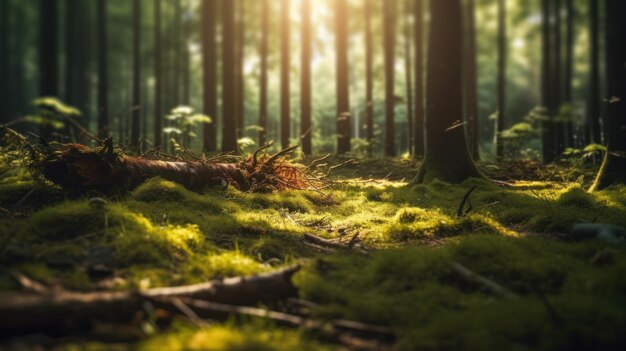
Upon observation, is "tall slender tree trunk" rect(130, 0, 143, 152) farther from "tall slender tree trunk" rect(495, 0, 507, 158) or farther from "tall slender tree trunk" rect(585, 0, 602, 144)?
"tall slender tree trunk" rect(585, 0, 602, 144)

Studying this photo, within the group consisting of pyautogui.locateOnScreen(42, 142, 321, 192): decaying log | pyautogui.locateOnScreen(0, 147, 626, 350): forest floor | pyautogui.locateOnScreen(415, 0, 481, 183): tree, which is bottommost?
pyautogui.locateOnScreen(0, 147, 626, 350): forest floor

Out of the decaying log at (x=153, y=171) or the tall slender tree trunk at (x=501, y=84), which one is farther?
the tall slender tree trunk at (x=501, y=84)

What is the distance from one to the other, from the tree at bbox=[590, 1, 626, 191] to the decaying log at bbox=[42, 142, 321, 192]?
16.8 feet

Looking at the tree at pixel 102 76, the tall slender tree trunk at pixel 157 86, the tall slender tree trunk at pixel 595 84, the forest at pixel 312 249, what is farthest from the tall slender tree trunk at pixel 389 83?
the tree at pixel 102 76

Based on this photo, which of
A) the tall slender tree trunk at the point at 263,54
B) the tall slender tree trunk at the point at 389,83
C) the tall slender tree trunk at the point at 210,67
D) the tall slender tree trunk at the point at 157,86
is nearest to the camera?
the tall slender tree trunk at the point at 210,67

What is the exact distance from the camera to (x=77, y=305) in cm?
227

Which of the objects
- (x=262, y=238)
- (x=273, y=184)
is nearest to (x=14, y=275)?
(x=262, y=238)

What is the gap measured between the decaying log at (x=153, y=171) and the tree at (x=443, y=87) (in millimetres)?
2708

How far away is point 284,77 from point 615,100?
40.8 ft

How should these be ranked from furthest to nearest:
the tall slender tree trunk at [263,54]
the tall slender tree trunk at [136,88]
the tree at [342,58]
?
1. the tall slender tree trunk at [263,54]
2. the tree at [342,58]
3. the tall slender tree trunk at [136,88]

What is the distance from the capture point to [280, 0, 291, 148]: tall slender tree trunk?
16.9 metres

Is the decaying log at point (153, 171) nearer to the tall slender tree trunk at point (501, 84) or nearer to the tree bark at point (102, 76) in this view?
the tall slender tree trunk at point (501, 84)

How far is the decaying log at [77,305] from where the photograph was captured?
2137 millimetres

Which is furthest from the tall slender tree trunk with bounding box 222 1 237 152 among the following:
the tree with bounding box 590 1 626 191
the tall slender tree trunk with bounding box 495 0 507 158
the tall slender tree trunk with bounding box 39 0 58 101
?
the tall slender tree trunk with bounding box 495 0 507 158
